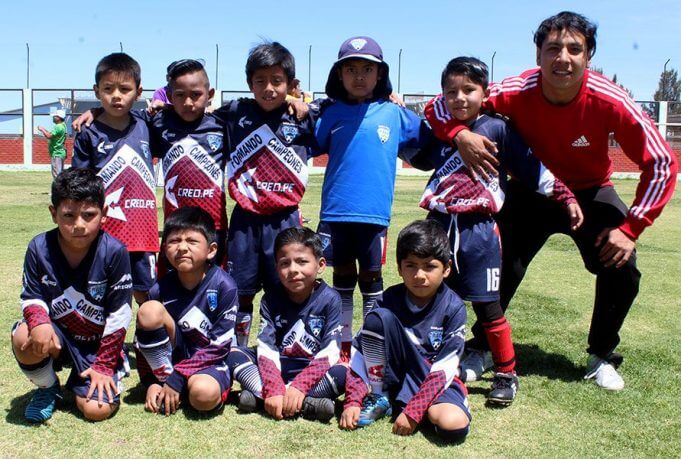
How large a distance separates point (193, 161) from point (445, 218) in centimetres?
154

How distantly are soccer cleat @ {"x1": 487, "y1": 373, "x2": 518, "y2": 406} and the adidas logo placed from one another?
138 centimetres

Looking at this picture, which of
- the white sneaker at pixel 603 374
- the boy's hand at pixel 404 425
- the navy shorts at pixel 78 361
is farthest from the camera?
the white sneaker at pixel 603 374

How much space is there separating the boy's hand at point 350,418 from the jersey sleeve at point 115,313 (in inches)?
47.0

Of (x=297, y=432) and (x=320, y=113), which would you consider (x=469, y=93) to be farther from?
(x=297, y=432)

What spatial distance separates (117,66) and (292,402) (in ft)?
7.41

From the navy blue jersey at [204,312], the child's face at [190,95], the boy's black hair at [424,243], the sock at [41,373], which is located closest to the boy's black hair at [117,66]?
the child's face at [190,95]

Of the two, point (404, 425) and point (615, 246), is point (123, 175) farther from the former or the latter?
point (615, 246)

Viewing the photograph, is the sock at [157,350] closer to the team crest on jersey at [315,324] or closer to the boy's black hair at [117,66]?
the team crest on jersey at [315,324]

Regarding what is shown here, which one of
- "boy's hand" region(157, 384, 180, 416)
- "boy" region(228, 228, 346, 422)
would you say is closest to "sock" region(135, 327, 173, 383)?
"boy's hand" region(157, 384, 180, 416)

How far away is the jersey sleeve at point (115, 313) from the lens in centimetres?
344

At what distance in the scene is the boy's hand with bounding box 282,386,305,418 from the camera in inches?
132

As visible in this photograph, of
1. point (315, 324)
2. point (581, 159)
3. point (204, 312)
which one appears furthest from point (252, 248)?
point (581, 159)

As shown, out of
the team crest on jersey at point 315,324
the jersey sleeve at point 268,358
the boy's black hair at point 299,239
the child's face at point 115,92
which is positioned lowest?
the jersey sleeve at point 268,358

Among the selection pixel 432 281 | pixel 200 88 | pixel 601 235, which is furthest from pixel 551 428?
pixel 200 88
